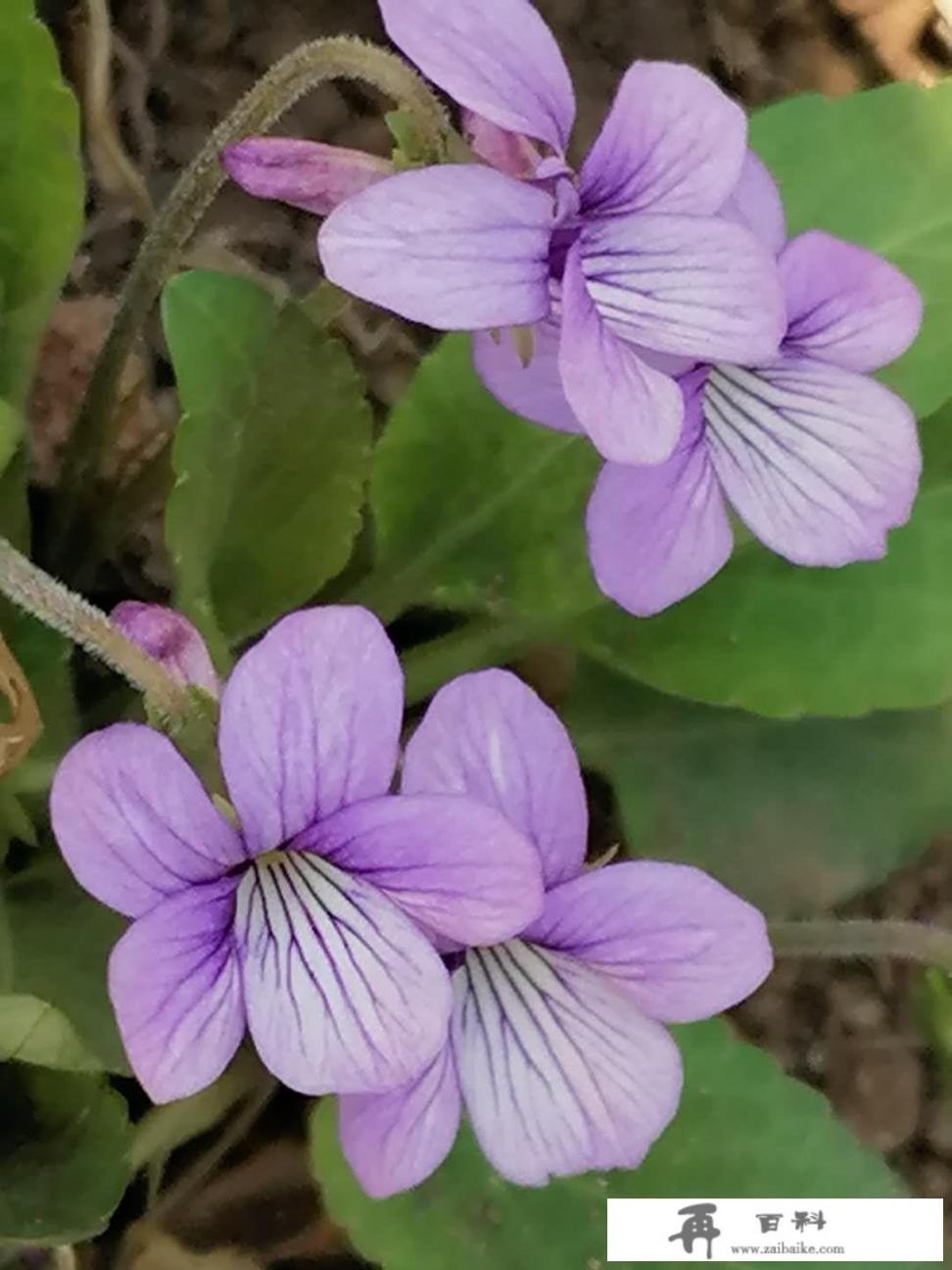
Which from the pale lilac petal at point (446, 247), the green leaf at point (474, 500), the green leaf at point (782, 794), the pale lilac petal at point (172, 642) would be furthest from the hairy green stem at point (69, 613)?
the green leaf at point (782, 794)

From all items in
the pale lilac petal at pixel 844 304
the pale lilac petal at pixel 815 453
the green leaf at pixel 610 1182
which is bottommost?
the green leaf at pixel 610 1182

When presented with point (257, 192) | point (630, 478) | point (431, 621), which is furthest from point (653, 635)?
point (257, 192)

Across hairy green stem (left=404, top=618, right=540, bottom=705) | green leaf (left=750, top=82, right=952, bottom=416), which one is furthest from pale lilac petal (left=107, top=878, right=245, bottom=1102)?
green leaf (left=750, top=82, right=952, bottom=416)

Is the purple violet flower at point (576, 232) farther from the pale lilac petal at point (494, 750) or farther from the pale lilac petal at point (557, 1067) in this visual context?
the pale lilac petal at point (557, 1067)

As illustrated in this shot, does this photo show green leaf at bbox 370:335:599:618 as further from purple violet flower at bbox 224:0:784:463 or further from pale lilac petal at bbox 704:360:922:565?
purple violet flower at bbox 224:0:784:463

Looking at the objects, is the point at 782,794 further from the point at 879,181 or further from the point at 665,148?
the point at 665,148

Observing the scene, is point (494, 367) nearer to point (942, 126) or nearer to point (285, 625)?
point (285, 625)

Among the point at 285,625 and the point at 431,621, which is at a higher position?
the point at 285,625
